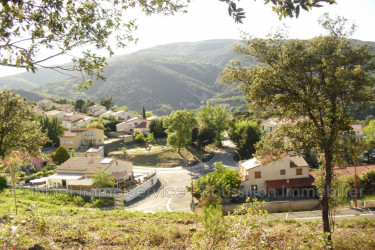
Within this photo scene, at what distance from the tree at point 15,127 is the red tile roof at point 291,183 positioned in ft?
84.4

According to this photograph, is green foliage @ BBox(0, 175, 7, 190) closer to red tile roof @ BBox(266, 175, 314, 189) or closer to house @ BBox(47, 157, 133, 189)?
house @ BBox(47, 157, 133, 189)

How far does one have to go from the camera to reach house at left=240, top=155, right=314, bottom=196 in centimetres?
3133

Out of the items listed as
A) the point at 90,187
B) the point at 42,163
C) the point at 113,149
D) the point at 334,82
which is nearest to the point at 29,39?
the point at 334,82

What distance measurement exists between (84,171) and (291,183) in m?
27.4

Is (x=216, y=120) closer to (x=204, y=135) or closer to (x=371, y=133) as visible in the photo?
(x=204, y=135)

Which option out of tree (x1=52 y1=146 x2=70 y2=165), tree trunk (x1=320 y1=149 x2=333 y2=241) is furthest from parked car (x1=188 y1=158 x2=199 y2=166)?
tree trunk (x1=320 y1=149 x2=333 y2=241)

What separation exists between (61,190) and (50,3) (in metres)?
30.5

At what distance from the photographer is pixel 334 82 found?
9.65 meters

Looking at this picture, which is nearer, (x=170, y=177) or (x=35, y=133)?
(x=35, y=133)

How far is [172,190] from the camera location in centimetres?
3447

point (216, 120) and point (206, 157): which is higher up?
point (216, 120)

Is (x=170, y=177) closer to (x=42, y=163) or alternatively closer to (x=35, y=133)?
(x=42, y=163)

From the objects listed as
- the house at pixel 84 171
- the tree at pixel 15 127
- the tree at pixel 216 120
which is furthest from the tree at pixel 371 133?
the tree at pixel 15 127

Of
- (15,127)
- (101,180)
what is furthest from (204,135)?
(15,127)
